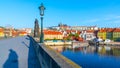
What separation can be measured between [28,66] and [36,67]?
0.44 metres

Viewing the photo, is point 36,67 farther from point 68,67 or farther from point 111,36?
point 111,36

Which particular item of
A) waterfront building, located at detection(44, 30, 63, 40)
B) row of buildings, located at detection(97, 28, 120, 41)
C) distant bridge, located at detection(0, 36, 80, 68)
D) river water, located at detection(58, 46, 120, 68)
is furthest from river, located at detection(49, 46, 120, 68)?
row of buildings, located at detection(97, 28, 120, 41)

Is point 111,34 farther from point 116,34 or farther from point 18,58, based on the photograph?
point 18,58

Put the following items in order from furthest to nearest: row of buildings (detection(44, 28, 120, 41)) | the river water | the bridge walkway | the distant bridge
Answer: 1. row of buildings (detection(44, 28, 120, 41))
2. the river water
3. the bridge walkway
4. the distant bridge

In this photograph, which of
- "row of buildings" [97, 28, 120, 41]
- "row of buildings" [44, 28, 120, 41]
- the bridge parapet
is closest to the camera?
the bridge parapet

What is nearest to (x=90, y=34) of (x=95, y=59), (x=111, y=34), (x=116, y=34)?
(x=111, y=34)

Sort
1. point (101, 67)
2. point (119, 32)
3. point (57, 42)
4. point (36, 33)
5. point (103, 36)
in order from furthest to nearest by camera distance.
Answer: point (103, 36) < point (119, 32) < point (57, 42) < point (36, 33) < point (101, 67)

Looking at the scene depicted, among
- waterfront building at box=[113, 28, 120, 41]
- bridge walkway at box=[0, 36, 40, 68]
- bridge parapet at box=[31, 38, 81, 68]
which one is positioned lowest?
waterfront building at box=[113, 28, 120, 41]

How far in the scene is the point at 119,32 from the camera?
476ft

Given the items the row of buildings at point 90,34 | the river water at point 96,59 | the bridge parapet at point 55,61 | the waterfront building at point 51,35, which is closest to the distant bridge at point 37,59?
the bridge parapet at point 55,61

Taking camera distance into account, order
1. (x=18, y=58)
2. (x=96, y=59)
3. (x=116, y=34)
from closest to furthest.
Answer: (x=18, y=58) < (x=96, y=59) < (x=116, y=34)

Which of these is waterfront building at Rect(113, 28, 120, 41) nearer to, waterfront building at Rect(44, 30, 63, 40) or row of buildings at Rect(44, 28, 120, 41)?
row of buildings at Rect(44, 28, 120, 41)

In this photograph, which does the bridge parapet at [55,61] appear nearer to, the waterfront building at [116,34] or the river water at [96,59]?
the river water at [96,59]

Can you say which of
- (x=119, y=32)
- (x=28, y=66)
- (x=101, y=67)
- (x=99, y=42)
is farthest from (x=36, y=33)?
(x=119, y=32)
